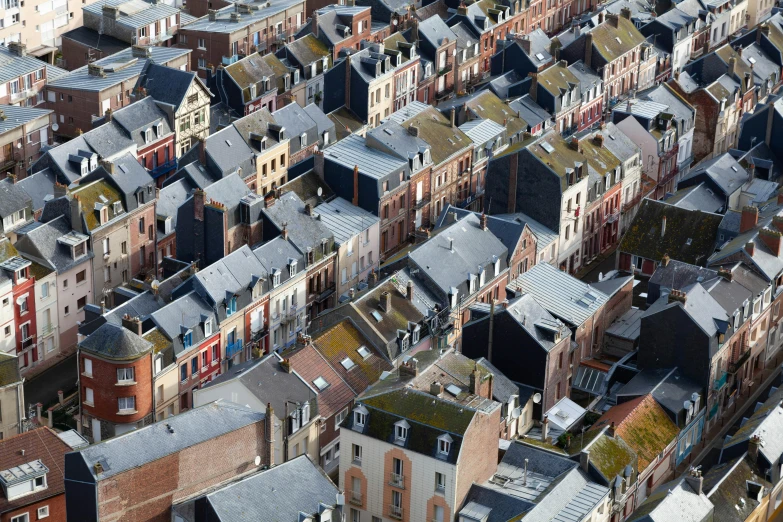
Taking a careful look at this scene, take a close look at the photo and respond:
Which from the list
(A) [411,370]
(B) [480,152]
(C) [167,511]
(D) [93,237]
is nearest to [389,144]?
(B) [480,152]

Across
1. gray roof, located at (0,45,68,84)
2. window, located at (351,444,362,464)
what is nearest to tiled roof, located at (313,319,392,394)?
window, located at (351,444,362,464)

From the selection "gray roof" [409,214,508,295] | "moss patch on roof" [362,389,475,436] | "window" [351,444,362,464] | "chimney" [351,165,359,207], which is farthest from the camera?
"chimney" [351,165,359,207]

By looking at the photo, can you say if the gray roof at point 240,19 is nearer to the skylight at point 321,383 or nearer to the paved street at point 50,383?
the paved street at point 50,383

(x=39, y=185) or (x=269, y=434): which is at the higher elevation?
(x=269, y=434)

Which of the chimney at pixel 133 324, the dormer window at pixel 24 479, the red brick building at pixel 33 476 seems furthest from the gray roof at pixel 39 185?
the dormer window at pixel 24 479

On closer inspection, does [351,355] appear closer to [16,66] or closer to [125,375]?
[125,375]

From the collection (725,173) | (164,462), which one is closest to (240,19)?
(725,173)

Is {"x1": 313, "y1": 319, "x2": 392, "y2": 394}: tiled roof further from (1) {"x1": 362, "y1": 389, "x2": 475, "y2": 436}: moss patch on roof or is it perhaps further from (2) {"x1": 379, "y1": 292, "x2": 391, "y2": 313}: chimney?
(1) {"x1": 362, "y1": 389, "x2": 475, "y2": 436}: moss patch on roof
